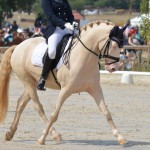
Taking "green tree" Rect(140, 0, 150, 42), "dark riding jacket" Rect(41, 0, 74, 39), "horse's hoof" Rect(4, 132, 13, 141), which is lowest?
"green tree" Rect(140, 0, 150, 42)

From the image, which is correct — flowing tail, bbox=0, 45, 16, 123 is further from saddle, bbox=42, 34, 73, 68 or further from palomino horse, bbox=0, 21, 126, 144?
saddle, bbox=42, 34, 73, 68

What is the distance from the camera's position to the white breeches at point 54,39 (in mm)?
12297

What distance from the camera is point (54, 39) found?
40.7 feet

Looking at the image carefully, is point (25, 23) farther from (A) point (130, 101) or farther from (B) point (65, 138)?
(B) point (65, 138)

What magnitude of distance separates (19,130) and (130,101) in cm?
600

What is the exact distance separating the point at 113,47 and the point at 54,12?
1.48 m

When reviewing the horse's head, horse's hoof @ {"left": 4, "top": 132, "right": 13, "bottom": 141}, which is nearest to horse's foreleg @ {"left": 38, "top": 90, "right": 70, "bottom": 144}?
horse's hoof @ {"left": 4, "top": 132, "right": 13, "bottom": 141}

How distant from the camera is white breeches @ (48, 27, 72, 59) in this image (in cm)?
1230

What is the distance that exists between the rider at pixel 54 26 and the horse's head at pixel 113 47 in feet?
2.57

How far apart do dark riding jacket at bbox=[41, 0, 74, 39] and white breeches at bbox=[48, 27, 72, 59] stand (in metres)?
0.11

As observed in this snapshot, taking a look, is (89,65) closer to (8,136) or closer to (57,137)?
(57,137)

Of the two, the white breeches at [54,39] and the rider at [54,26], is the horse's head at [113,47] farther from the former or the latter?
the white breeches at [54,39]

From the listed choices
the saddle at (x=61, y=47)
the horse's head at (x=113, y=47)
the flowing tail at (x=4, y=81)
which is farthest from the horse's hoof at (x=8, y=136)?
the horse's head at (x=113, y=47)

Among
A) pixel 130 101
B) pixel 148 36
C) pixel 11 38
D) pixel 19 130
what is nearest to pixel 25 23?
pixel 11 38
